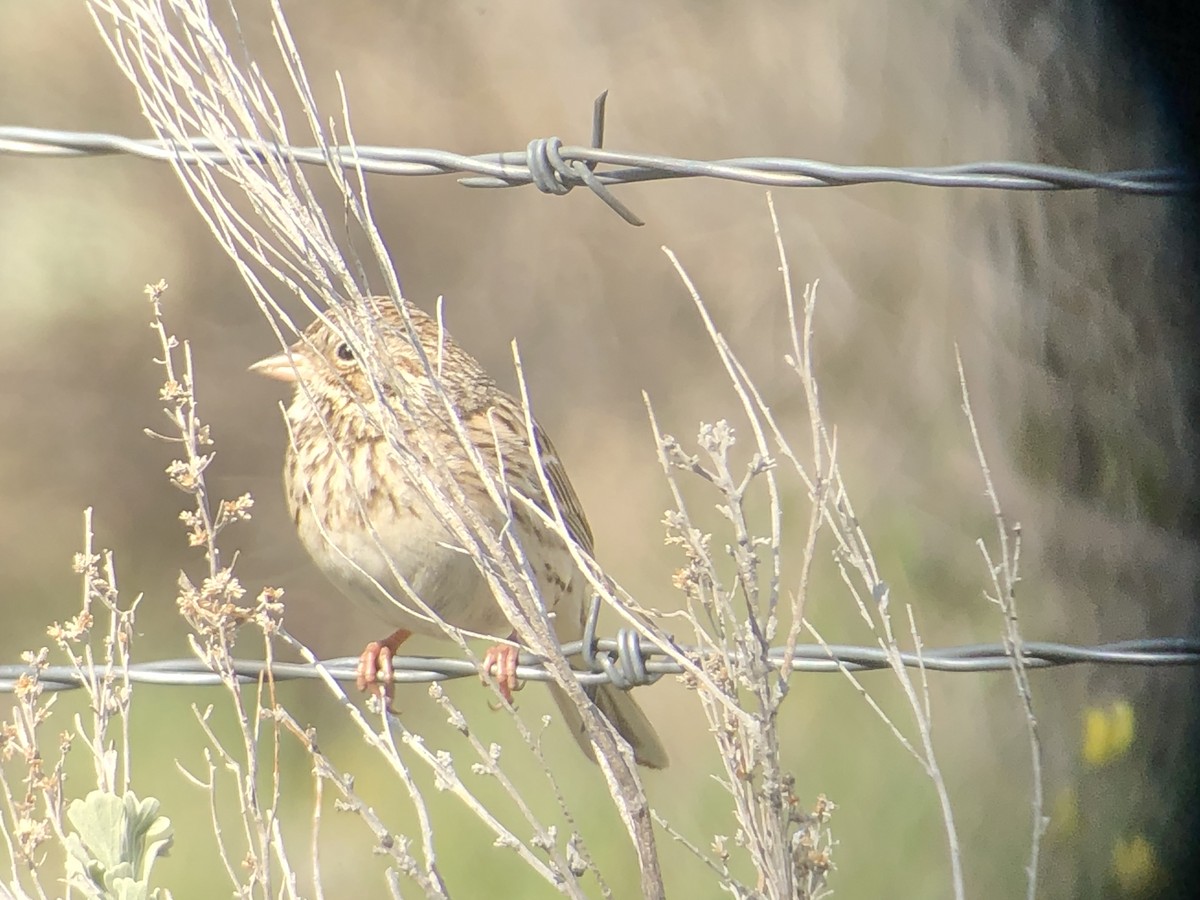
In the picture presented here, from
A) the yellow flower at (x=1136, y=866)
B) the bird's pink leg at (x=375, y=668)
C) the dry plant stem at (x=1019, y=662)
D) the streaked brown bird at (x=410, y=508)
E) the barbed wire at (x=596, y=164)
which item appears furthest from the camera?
the yellow flower at (x=1136, y=866)

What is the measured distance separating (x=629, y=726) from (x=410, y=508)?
67 centimetres

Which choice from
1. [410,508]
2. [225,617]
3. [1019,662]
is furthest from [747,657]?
[410,508]

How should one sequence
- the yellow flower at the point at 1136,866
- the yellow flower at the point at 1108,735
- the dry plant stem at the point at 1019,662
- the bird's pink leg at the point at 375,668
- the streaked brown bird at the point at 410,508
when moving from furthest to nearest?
the yellow flower at the point at 1108,735
the yellow flower at the point at 1136,866
the streaked brown bird at the point at 410,508
the bird's pink leg at the point at 375,668
the dry plant stem at the point at 1019,662

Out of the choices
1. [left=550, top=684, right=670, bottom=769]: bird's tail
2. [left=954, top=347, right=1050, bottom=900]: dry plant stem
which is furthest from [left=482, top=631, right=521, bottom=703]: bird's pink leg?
[left=954, top=347, right=1050, bottom=900]: dry plant stem

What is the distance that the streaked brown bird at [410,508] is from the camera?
327cm

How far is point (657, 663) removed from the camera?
2463mm

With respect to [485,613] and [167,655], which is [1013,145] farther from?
[167,655]

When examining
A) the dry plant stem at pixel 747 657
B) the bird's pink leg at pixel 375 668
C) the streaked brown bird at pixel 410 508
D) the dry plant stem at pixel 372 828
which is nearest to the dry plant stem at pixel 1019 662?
the dry plant stem at pixel 747 657

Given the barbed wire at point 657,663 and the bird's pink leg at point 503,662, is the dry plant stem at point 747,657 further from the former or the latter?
the bird's pink leg at point 503,662

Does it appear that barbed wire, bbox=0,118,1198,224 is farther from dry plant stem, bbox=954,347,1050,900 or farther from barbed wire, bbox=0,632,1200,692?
barbed wire, bbox=0,632,1200,692

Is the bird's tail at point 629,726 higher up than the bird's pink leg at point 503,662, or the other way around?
the bird's pink leg at point 503,662

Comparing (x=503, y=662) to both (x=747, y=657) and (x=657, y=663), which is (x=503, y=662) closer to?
(x=657, y=663)

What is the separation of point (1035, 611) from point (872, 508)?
5.09ft

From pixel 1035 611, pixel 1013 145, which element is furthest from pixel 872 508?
pixel 1013 145
